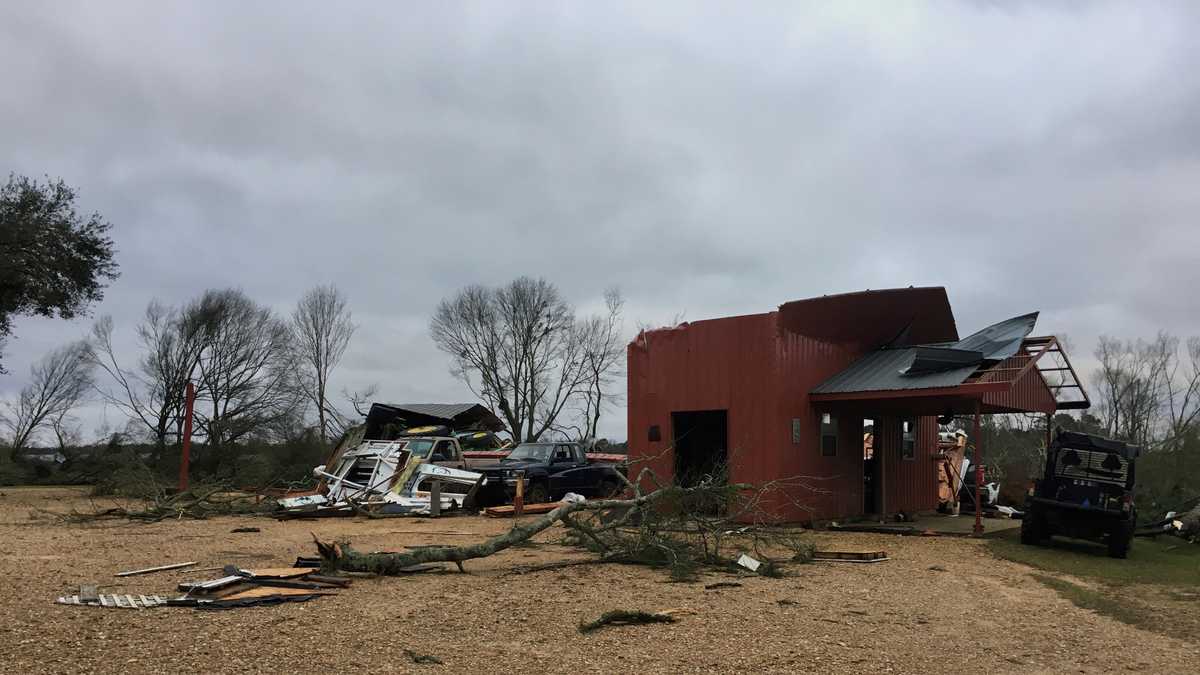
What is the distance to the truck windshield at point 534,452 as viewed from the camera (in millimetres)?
20875

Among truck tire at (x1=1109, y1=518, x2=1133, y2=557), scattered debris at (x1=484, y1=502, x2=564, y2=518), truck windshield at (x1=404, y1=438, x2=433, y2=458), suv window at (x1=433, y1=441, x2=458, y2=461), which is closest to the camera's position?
truck tire at (x1=1109, y1=518, x2=1133, y2=557)

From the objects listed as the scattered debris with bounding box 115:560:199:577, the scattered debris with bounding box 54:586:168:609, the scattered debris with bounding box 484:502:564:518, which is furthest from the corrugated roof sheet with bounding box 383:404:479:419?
the scattered debris with bounding box 54:586:168:609

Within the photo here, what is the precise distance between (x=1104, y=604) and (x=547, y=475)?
12829mm

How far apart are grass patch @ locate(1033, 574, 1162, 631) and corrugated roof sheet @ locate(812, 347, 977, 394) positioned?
15.7ft

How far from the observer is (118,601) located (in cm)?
732

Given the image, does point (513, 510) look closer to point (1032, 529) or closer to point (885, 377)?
point (885, 377)

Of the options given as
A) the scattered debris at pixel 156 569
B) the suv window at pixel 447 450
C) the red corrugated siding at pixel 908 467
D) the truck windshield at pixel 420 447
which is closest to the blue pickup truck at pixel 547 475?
the suv window at pixel 447 450

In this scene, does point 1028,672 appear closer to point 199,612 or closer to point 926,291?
point 199,612

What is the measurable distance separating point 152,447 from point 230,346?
10218 millimetres

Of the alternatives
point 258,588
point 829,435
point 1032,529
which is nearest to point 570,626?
point 258,588

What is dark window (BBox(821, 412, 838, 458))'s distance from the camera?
16.9 metres

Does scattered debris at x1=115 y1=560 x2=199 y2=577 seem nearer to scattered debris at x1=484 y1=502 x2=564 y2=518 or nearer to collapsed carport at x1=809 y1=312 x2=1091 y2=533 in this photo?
scattered debris at x1=484 y1=502 x2=564 y2=518

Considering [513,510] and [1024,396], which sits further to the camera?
[513,510]

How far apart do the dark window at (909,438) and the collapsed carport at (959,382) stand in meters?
1.23
